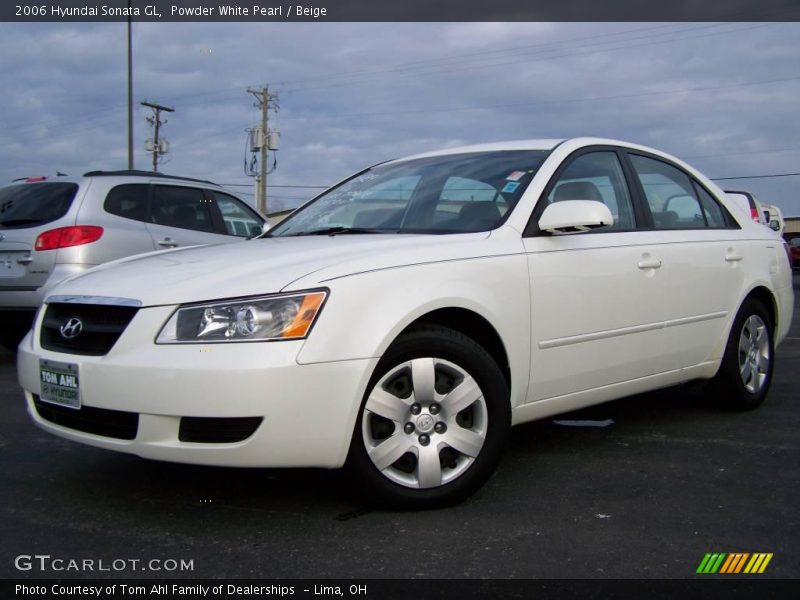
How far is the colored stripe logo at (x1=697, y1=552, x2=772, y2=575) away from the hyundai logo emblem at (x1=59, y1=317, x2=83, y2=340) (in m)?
2.40

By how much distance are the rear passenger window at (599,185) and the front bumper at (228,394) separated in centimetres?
167

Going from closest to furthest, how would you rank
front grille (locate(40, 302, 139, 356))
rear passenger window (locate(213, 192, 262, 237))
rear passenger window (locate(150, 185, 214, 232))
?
1. front grille (locate(40, 302, 139, 356))
2. rear passenger window (locate(150, 185, 214, 232))
3. rear passenger window (locate(213, 192, 262, 237))

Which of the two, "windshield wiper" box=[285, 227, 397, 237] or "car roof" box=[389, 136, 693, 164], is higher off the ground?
"car roof" box=[389, 136, 693, 164]

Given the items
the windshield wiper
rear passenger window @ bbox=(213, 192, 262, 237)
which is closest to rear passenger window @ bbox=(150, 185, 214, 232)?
rear passenger window @ bbox=(213, 192, 262, 237)

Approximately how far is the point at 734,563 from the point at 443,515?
1043 millimetres

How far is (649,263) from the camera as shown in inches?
173

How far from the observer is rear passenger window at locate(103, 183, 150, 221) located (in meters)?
7.45

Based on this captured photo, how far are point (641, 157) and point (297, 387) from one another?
2805 mm

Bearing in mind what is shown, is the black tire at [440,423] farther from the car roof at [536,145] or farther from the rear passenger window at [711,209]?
the rear passenger window at [711,209]

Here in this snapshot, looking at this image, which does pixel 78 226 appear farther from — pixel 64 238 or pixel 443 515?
pixel 443 515
